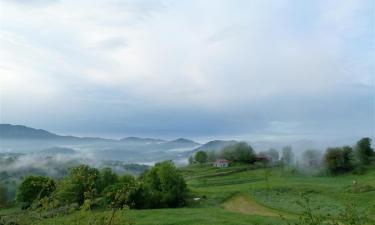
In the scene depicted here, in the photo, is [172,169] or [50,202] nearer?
[50,202]

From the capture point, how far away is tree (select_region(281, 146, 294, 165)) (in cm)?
9629

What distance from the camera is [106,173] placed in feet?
186

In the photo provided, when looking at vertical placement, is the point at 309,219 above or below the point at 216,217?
above

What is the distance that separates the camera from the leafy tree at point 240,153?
106 meters

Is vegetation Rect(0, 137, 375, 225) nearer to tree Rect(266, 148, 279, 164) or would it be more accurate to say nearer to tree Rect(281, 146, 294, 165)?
tree Rect(281, 146, 294, 165)

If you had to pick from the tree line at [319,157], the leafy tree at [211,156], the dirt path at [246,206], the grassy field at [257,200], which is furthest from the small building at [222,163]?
the dirt path at [246,206]

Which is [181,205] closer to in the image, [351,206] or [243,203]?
[243,203]

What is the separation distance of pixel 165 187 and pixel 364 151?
41.9 m

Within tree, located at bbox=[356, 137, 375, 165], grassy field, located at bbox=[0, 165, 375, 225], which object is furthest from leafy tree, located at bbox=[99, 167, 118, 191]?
tree, located at bbox=[356, 137, 375, 165]

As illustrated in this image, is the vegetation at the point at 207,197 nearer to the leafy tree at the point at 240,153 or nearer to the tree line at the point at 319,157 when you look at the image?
the tree line at the point at 319,157

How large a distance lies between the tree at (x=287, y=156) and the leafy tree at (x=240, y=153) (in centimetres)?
767

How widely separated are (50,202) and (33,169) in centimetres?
10209

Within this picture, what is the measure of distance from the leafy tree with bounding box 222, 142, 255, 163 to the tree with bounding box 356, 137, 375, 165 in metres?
30.8

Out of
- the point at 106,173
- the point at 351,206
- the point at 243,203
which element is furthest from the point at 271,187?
the point at 351,206
